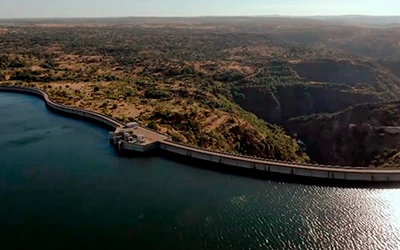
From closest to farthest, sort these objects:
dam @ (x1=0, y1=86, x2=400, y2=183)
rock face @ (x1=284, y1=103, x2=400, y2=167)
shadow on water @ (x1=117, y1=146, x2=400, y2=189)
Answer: shadow on water @ (x1=117, y1=146, x2=400, y2=189), dam @ (x1=0, y1=86, x2=400, y2=183), rock face @ (x1=284, y1=103, x2=400, y2=167)

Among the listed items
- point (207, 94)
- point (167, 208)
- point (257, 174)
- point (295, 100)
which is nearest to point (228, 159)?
point (257, 174)

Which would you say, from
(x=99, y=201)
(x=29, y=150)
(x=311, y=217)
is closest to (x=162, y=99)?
(x=29, y=150)

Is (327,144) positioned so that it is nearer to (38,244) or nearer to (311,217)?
(311,217)

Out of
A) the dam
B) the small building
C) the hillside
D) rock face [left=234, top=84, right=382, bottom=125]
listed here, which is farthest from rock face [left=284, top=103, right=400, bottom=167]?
the small building

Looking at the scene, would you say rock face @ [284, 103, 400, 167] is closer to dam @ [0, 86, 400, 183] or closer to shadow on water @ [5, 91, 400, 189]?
dam @ [0, 86, 400, 183]

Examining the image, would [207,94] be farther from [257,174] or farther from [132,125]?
[257,174]

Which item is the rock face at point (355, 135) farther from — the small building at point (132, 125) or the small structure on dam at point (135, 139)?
the small building at point (132, 125)
